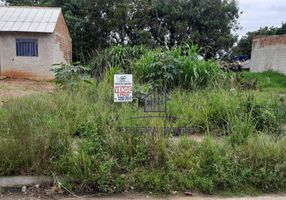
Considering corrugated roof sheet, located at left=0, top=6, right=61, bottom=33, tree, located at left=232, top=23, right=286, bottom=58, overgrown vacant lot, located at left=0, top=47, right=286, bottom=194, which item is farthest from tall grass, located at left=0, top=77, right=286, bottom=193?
tree, located at left=232, top=23, right=286, bottom=58

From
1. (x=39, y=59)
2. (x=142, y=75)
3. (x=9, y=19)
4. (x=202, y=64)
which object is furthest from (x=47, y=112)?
(x=9, y=19)

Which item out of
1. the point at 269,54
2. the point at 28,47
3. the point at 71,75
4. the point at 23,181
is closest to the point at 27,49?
the point at 28,47

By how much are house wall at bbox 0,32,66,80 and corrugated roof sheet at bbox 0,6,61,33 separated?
0.34 metres

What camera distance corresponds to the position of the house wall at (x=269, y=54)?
810 inches

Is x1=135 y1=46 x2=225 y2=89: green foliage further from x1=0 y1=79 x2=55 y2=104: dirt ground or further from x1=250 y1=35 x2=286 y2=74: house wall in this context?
x1=250 y1=35 x2=286 y2=74: house wall

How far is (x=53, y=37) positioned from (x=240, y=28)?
20.2m

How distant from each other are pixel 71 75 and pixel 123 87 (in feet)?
10.4

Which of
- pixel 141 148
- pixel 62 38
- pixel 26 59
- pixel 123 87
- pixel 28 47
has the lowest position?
pixel 141 148

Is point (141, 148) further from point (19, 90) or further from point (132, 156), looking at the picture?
point (19, 90)

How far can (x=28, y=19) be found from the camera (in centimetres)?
1902

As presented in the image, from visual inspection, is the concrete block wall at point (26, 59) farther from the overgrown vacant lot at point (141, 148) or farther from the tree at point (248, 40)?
the tree at point (248, 40)

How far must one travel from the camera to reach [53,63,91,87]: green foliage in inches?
294

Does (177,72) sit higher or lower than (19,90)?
higher

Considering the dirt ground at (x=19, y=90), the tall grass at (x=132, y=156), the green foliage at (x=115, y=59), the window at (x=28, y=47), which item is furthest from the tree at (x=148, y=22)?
the tall grass at (x=132, y=156)
